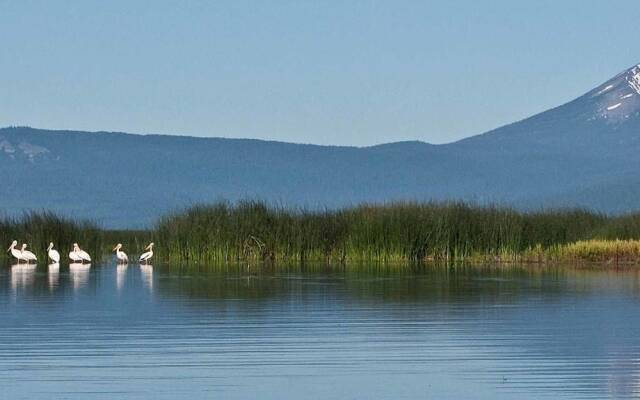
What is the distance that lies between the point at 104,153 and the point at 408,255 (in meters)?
149

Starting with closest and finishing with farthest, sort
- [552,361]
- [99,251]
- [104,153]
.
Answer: [552,361] < [99,251] < [104,153]

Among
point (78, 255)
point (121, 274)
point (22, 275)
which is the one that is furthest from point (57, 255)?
point (22, 275)

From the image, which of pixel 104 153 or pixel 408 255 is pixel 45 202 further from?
pixel 408 255

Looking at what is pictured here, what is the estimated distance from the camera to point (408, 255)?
31.8 metres

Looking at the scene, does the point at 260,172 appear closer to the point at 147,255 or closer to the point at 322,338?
the point at 147,255

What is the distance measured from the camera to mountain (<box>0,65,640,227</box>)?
166 m

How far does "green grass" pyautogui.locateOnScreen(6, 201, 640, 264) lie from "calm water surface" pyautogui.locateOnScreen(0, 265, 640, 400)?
19.0 feet

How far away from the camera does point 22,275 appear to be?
27.5 meters

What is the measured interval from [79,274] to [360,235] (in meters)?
6.03

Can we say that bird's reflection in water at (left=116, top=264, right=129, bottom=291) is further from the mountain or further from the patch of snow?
the patch of snow

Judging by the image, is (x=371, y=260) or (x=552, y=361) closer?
(x=552, y=361)

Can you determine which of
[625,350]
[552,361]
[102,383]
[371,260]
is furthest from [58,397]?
[371,260]

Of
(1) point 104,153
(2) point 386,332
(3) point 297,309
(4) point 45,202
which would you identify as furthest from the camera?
(1) point 104,153

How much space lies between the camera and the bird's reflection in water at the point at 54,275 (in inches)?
981
